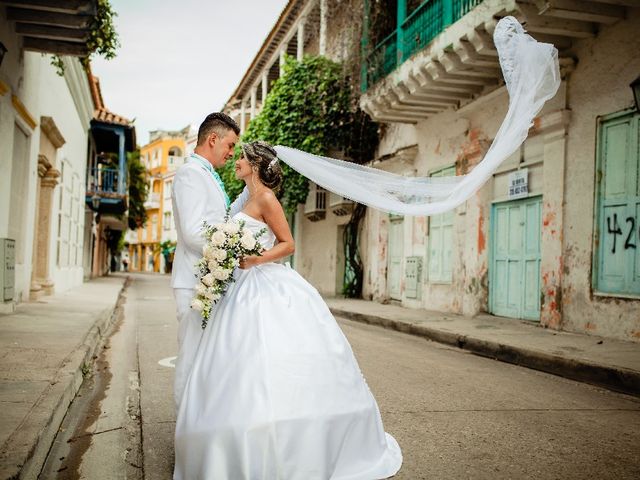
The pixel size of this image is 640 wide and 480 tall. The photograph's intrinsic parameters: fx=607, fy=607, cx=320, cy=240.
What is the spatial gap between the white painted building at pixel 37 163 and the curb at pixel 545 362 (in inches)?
254

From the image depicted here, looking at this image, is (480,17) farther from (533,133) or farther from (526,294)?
(526,294)

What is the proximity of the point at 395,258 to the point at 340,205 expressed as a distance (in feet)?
10.3

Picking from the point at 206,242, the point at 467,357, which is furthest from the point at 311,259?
the point at 206,242

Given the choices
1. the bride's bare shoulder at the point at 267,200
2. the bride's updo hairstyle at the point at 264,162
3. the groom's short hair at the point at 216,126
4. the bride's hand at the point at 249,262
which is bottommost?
the bride's hand at the point at 249,262

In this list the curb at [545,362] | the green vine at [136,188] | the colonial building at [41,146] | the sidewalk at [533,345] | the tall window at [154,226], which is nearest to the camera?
the curb at [545,362]

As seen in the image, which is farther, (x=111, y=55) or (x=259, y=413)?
(x=111, y=55)

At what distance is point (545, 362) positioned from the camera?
673 centimetres

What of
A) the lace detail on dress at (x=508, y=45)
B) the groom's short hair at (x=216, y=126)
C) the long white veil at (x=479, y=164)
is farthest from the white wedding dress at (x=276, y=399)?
the lace detail on dress at (x=508, y=45)

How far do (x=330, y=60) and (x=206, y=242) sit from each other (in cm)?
1500

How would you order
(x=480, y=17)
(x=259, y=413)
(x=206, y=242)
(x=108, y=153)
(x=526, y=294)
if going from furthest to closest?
(x=108, y=153) < (x=526, y=294) < (x=480, y=17) < (x=206, y=242) < (x=259, y=413)

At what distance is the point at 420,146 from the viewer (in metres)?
13.8

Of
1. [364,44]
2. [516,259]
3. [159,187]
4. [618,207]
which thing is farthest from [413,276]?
[159,187]

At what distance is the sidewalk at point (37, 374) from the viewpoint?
315cm

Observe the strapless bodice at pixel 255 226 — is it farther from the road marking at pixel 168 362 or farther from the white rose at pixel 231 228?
the road marking at pixel 168 362
